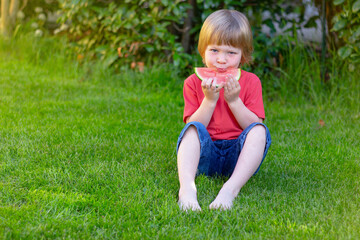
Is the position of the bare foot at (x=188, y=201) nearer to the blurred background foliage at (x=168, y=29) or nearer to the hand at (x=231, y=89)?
the hand at (x=231, y=89)

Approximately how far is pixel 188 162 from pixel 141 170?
1.66 ft

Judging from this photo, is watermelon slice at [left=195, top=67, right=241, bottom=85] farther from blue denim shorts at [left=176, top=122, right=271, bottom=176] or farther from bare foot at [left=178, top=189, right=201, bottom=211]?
bare foot at [left=178, top=189, right=201, bottom=211]

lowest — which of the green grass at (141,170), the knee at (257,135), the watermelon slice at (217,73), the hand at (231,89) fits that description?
the green grass at (141,170)

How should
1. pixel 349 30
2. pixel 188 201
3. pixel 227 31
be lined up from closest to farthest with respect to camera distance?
pixel 188 201 < pixel 227 31 < pixel 349 30

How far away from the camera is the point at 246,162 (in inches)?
103

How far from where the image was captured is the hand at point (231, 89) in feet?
8.64

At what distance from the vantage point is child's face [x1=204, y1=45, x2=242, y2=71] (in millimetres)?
2830

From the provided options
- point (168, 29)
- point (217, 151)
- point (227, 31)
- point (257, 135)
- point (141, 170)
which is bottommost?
point (141, 170)

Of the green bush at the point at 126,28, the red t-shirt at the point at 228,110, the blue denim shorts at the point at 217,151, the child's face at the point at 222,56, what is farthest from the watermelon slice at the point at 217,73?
the green bush at the point at 126,28

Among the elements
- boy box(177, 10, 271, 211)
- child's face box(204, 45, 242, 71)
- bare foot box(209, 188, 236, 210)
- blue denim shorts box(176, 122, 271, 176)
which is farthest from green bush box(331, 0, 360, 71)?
bare foot box(209, 188, 236, 210)

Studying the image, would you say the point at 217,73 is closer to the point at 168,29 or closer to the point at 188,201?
the point at 188,201

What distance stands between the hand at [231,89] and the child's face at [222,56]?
0.21 metres

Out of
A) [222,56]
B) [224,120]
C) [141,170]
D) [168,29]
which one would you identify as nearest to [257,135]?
[224,120]

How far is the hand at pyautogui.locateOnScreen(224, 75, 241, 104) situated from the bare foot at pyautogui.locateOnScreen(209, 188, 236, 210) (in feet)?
1.82
